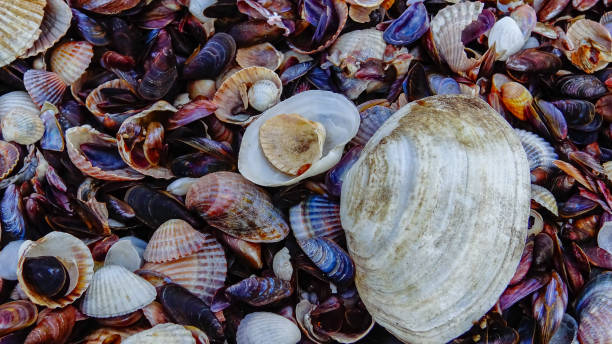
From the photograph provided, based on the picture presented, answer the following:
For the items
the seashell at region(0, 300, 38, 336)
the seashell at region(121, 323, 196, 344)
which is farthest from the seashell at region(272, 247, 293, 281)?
the seashell at region(0, 300, 38, 336)

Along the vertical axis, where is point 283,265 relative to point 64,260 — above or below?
below

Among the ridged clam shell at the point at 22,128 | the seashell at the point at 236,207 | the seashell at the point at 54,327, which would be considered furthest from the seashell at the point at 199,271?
the ridged clam shell at the point at 22,128

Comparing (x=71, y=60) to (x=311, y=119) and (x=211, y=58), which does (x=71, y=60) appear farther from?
(x=311, y=119)

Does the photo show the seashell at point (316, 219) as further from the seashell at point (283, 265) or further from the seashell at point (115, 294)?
the seashell at point (115, 294)

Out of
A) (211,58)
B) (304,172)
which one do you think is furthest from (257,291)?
(211,58)

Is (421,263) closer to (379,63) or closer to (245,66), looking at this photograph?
(379,63)

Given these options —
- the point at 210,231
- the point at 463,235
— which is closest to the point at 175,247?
the point at 210,231

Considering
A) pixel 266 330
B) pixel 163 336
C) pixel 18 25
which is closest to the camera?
pixel 163 336
